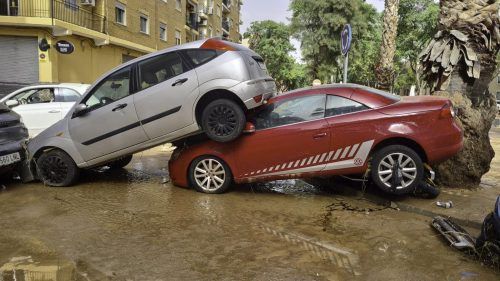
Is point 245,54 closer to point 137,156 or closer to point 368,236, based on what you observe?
point 368,236

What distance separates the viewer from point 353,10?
34.4m

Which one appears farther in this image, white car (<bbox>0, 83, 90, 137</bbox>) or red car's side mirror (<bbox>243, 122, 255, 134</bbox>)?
→ white car (<bbox>0, 83, 90, 137</bbox>)

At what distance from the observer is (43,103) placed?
10.4 meters

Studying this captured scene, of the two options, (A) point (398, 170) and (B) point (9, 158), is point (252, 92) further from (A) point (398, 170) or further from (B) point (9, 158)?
(B) point (9, 158)

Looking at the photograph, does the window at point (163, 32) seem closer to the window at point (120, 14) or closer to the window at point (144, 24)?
the window at point (144, 24)

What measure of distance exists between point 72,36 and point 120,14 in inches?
201

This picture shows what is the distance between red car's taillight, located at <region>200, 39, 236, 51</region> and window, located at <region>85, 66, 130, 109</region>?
124 cm

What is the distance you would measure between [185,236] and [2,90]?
15.3 metres

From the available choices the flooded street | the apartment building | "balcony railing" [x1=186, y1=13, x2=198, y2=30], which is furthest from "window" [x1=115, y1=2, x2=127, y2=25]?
the flooded street

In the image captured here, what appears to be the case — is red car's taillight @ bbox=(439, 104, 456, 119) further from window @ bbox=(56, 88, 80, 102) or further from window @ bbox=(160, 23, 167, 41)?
window @ bbox=(160, 23, 167, 41)

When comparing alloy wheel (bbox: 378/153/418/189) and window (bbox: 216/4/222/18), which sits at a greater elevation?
window (bbox: 216/4/222/18)

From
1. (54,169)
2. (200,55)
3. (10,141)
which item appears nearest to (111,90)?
(200,55)

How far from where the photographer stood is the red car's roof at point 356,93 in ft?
19.1

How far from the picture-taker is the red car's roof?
5.83 metres
